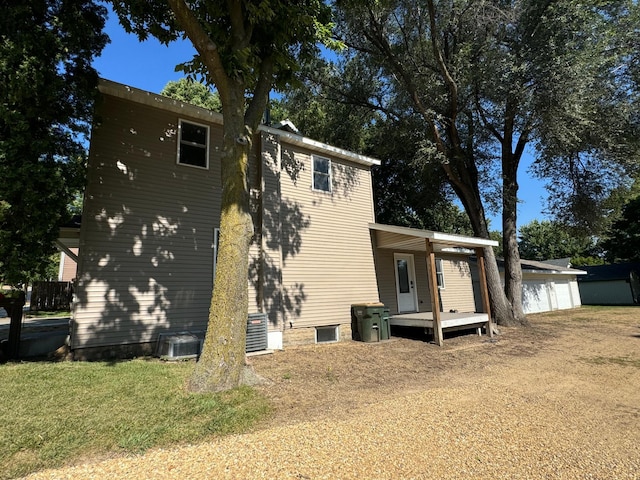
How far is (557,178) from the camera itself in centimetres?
1527

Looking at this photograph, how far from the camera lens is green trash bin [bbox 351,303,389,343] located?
998cm

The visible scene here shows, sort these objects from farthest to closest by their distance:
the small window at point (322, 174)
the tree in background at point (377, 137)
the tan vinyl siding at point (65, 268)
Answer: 1. the tan vinyl siding at point (65, 268)
2. the tree in background at point (377, 137)
3. the small window at point (322, 174)

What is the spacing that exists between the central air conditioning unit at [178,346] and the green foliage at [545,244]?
47797mm

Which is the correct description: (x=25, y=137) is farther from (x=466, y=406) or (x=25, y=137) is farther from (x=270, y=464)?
(x=466, y=406)

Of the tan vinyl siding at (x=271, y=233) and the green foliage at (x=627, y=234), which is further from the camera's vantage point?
the green foliage at (x=627, y=234)

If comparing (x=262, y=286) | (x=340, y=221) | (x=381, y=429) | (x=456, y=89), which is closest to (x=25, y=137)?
(x=262, y=286)

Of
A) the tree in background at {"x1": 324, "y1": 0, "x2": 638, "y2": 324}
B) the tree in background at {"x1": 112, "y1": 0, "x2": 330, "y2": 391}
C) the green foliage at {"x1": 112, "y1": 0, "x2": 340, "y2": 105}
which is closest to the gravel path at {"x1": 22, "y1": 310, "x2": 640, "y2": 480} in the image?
the tree in background at {"x1": 112, "y1": 0, "x2": 330, "y2": 391}

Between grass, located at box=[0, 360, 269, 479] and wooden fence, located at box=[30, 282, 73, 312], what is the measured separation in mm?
14303

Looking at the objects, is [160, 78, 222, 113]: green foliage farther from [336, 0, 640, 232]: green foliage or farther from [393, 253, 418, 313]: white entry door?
[393, 253, 418, 313]: white entry door

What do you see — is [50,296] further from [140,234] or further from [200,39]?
[200,39]

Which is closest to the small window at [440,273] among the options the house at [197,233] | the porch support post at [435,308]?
the house at [197,233]

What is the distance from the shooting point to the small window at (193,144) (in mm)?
8672

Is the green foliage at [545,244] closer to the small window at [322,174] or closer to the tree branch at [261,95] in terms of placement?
the small window at [322,174]

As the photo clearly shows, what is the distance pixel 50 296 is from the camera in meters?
17.7
